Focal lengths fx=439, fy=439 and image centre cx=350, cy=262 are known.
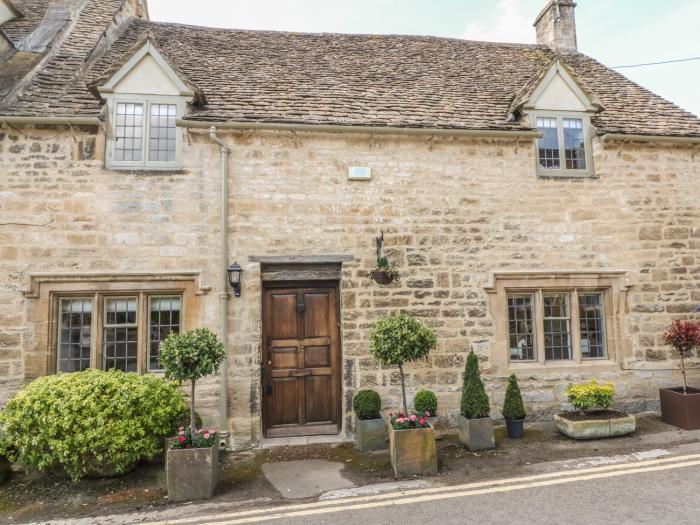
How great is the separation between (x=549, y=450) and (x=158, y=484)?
586 cm

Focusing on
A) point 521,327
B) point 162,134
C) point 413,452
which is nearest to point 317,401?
point 413,452

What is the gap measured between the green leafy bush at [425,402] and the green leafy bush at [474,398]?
63cm

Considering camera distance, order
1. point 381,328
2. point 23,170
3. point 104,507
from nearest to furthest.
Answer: point 104,507 < point 381,328 < point 23,170

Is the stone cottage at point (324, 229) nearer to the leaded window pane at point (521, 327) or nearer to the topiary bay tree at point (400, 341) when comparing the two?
the leaded window pane at point (521, 327)

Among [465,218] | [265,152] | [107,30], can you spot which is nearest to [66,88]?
[107,30]

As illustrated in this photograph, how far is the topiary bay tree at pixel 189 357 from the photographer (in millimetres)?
5871

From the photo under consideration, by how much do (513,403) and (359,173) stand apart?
4.93 meters

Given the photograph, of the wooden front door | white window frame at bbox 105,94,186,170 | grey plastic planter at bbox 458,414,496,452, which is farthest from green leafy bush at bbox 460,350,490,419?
white window frame at bbox 105,94,186,170

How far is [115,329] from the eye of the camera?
772cm

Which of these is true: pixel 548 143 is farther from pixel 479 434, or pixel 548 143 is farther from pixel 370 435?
pixel 370 435

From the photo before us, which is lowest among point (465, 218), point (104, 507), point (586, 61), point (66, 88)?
point (104, 507)

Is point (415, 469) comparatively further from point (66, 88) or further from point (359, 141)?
point (66, 88)

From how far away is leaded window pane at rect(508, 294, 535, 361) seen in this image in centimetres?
863

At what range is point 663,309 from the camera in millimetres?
8797
